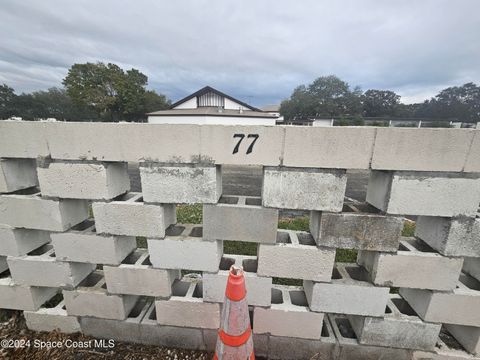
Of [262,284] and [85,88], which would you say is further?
[85,88]

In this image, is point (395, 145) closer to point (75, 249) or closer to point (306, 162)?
point (306, 162)

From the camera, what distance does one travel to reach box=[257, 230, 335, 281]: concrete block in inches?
75.9

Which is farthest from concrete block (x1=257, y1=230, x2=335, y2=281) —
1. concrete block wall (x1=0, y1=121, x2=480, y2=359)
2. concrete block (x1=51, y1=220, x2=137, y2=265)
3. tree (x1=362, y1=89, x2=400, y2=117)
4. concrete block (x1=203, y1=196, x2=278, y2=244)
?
tree (x1=362, y1=89, x2=400, y2=117)

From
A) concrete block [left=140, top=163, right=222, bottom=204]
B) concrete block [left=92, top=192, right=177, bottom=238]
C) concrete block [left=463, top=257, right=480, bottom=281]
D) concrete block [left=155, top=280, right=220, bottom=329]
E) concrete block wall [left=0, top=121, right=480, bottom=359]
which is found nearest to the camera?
concrete block wall [left=0, top=121, right=480, bottom=359]

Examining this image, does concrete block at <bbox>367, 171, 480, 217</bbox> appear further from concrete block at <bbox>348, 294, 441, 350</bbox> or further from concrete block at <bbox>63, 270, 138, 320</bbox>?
concrete block at <bbox>63, 270, 138, 320</bbox>

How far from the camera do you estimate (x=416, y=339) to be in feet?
6.79

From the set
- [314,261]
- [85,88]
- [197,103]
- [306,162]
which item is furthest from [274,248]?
[85,88]

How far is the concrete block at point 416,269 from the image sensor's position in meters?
1.86

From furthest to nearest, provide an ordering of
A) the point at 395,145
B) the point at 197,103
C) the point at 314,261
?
the point at 197,103 → the point at 314,261 → the point at 395,145

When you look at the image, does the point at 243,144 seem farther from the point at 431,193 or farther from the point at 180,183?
the point at 431,193

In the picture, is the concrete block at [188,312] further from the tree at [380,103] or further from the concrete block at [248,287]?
the tree at [380,103]

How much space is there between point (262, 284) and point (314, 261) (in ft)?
1.71

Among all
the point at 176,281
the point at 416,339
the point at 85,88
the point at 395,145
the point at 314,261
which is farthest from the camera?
the point at 85,88

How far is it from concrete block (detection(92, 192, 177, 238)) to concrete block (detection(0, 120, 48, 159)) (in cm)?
67
